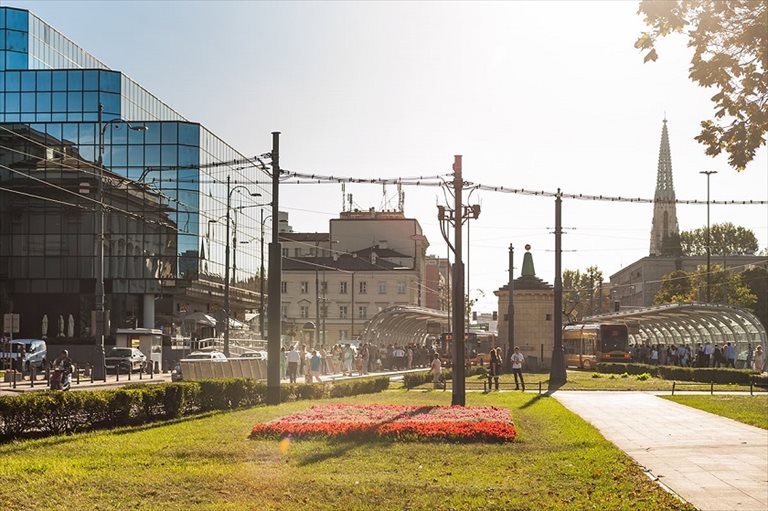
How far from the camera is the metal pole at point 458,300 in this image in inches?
1133

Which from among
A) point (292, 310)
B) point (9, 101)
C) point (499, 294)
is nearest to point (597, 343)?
point (499, 294)

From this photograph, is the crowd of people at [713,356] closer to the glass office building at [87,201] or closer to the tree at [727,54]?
the glass office building at [87,201]

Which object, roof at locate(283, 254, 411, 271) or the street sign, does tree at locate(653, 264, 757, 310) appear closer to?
roof at locate(283, 254, 411, 271)

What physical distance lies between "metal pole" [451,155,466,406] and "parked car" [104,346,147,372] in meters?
29.2

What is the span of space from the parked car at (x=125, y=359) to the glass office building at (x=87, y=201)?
15.7 m

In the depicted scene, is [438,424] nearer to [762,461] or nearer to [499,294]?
[762,461]

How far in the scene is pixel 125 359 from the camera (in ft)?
184

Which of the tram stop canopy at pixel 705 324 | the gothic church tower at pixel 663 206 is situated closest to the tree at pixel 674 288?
the tram stop canopy at pixel 705 324

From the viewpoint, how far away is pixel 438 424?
2175 centimetres

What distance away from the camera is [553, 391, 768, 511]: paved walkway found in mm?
14453

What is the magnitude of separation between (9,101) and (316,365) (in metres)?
46.0

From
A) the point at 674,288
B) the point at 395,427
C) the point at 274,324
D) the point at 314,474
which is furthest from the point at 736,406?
the point at 674,288

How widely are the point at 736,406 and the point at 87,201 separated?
5440 centimetres

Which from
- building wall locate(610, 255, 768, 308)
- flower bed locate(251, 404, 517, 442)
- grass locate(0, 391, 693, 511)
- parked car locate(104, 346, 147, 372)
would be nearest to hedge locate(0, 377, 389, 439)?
grass locate(0, 391, 693, 511)
